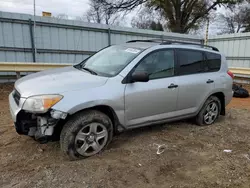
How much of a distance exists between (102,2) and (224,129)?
19.3m

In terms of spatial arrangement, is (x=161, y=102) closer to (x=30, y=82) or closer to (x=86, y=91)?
(x=86, y=91)

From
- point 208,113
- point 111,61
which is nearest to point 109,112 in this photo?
point 111,61

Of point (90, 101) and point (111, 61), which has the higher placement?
point (111, 61)

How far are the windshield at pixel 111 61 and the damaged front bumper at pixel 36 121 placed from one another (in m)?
1.07

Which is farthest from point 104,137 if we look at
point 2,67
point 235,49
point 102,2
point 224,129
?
point 102,2

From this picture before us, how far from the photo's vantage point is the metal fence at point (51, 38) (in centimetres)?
773

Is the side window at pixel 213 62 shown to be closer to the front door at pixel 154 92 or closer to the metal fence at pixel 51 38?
the front door at pixel 154 92

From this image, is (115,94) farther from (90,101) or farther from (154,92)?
(154,92)

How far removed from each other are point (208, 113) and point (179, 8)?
62.6 feet

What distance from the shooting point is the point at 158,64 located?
13.1ft

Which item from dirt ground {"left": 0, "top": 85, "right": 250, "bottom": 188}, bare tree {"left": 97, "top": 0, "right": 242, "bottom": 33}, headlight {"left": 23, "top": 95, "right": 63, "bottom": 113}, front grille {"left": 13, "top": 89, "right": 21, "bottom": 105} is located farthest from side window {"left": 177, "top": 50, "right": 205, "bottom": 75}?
bare tree {"left": 97, "top": 0, "right": 242, "bottom": 33}

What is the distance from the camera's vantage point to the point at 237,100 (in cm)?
811

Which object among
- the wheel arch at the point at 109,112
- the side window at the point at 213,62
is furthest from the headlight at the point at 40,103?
the side window at the point at 213,62

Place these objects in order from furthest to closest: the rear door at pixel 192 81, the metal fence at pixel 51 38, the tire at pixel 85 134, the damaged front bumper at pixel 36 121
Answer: the metal fence at pixel 51 38 < the rear door at pixel 192 81 < the tire at pixel 85 134 < the damaged front bumper at pixel 36 121
